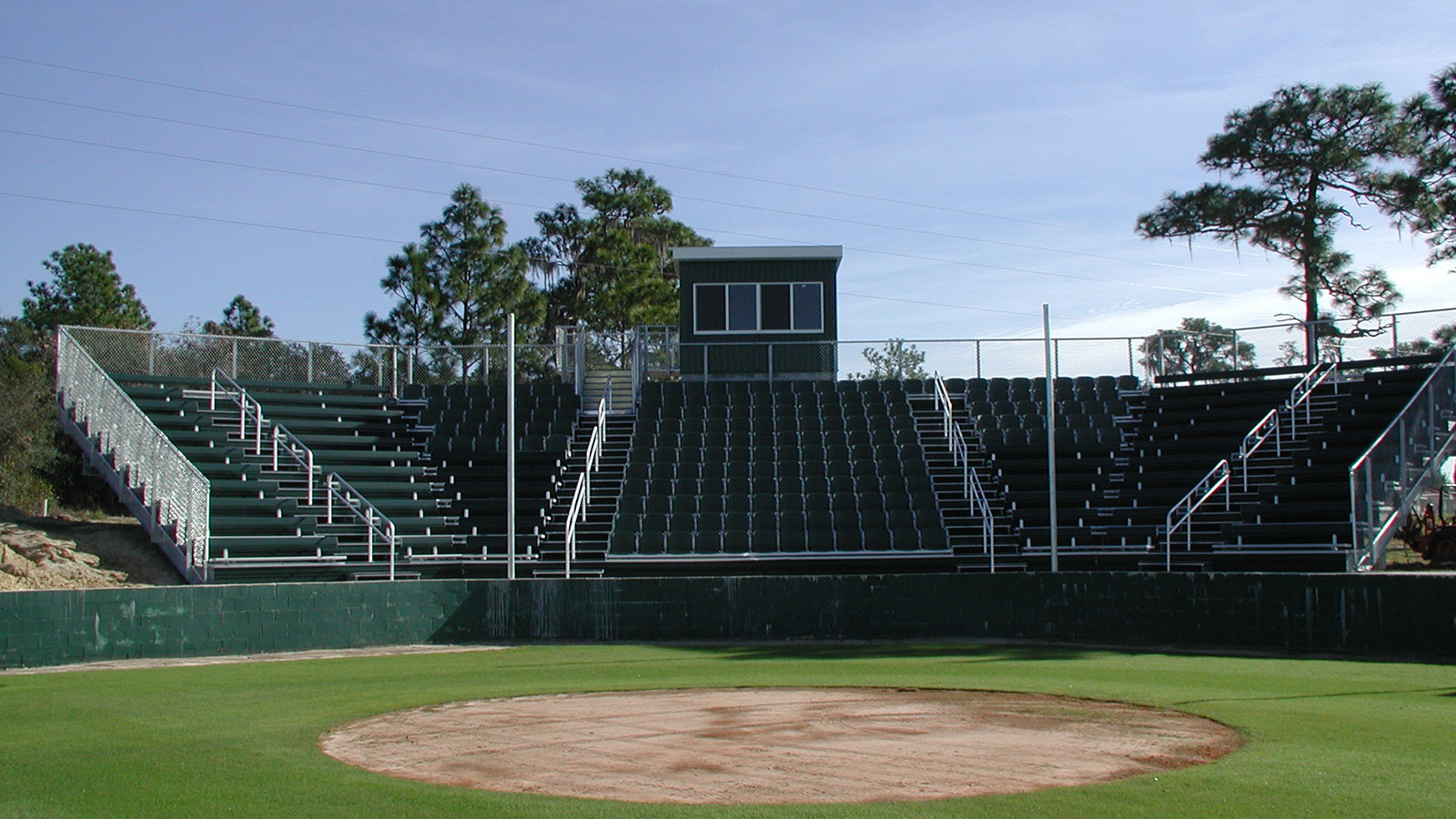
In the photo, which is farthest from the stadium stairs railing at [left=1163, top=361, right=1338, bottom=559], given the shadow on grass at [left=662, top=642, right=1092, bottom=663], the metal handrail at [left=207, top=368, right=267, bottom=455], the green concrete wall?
the metal handrail at [left=207, top=368, right=267, bottom=455]

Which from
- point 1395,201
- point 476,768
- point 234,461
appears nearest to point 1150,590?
point 476,768

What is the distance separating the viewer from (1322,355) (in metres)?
31.9

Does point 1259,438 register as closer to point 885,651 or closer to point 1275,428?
point 1275,428

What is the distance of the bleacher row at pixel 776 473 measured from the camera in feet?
89.1

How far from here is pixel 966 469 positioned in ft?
95.9

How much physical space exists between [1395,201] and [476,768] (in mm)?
41346

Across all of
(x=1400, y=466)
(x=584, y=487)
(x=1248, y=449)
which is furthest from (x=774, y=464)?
(x=1400, y=466)

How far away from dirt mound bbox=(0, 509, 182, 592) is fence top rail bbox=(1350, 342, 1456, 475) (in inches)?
906

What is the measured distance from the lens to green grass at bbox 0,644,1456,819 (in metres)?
8.23

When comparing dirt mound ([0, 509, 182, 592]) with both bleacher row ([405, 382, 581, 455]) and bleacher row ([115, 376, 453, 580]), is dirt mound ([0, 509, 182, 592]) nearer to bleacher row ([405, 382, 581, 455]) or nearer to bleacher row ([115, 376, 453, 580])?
bleacher row ([115, 376, 453, 580])

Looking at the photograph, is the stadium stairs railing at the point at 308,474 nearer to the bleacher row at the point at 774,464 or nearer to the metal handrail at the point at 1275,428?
the bleacher row at the point at 774,464

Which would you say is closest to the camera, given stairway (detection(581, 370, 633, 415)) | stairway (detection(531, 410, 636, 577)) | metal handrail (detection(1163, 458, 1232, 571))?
metal handrail (detection(1163, 458, 1232, 571))

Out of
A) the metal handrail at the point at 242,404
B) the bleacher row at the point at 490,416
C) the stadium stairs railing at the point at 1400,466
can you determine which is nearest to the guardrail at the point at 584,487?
the bleacher row at the point at 490,416

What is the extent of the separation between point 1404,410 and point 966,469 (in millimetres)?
8959
